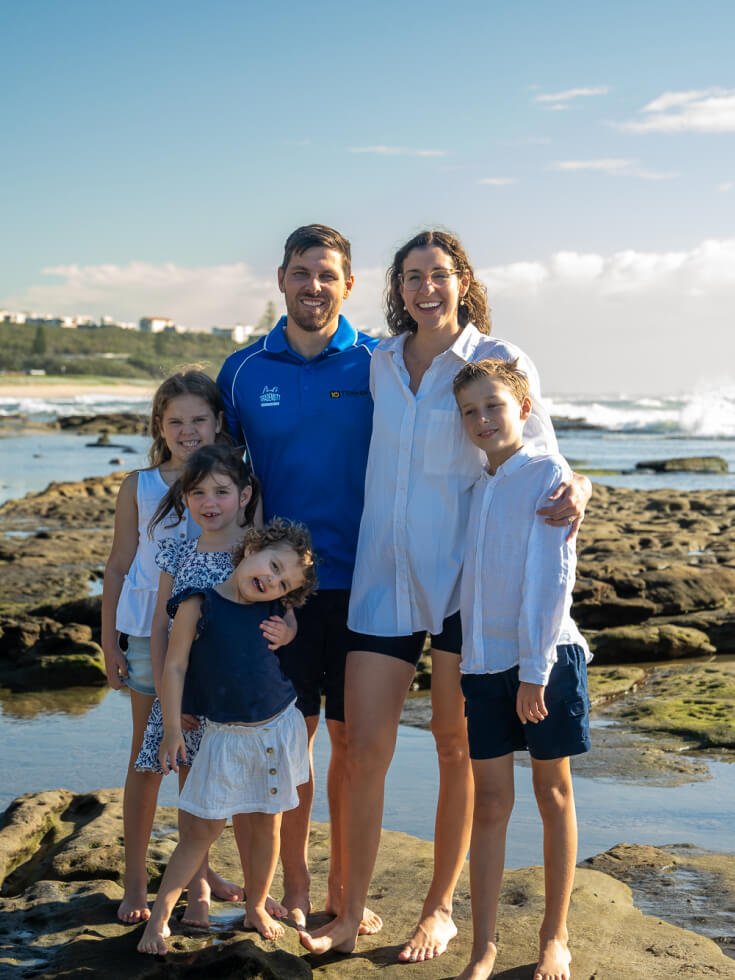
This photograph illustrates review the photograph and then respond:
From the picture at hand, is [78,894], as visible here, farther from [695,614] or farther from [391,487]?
[695,614]

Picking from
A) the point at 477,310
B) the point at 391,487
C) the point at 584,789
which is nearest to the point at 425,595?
the point at 391,487

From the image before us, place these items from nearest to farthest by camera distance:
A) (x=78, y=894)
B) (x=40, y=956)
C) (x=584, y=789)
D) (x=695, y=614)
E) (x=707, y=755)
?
1. (x=40, y=956)
2. (x=78, y=894)
3. (x=584, y=789)
4. (x=707, y=755)
5. (x=695, y=614)

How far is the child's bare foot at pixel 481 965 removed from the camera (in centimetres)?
376

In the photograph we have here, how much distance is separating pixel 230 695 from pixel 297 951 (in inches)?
35.1

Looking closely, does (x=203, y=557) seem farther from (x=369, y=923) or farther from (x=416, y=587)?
(x=369, y=923)

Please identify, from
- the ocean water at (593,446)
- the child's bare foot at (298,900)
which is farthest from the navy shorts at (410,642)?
the ocean water at (593,446)

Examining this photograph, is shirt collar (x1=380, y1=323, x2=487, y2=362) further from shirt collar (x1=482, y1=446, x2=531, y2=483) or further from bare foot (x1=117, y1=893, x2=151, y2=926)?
bare foot (x1=117, y1=893, x2=151, y2=926)

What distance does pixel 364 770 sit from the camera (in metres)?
4.05

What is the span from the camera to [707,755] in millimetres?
6738

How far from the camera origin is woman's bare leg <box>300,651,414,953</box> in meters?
4.04

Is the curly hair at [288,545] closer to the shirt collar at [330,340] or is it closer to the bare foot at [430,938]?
the shirt collar at [330,340]

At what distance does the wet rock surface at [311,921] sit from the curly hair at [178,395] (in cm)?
167

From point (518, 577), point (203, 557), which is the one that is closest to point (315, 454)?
point (203, 557)

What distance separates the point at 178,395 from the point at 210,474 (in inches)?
20.4
